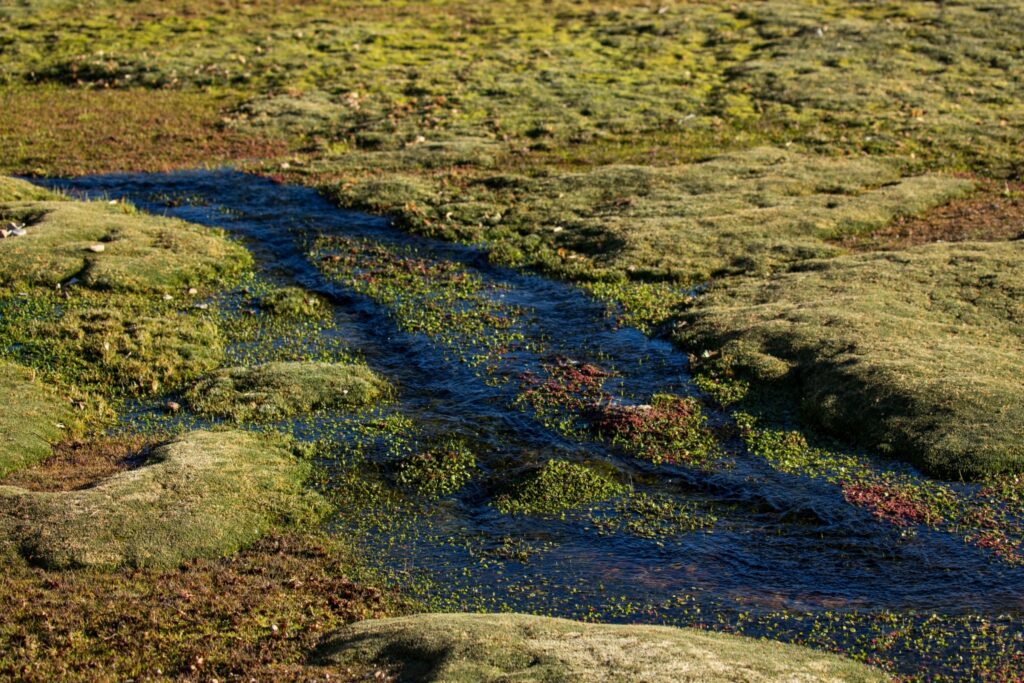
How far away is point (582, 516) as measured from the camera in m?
24.1

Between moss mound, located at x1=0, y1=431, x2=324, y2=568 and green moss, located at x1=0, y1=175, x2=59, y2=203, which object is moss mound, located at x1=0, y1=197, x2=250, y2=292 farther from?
moss mound, located at x1=0, y1=431, x2=324, y2=568

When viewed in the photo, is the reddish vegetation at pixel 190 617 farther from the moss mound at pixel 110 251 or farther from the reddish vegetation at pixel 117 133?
the reddish vegetation at pixel 117 133

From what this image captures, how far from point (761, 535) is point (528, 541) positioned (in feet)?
17.1

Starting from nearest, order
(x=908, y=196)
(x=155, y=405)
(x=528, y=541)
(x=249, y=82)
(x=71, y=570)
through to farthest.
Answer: (x=71, y=570) < (x=528, y=541) < (x=155, y=405) < (x=908, y=196) < (x=249, y=82)

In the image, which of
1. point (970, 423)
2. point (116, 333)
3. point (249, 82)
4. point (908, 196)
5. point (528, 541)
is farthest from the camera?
point (249, 82)

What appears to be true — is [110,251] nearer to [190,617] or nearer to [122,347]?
[122,347]

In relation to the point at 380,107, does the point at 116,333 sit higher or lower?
lower

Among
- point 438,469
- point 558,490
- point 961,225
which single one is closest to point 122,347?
point 438,469

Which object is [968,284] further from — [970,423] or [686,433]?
[686,433]

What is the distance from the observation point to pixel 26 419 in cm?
2744

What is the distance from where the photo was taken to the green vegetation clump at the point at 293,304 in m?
36.2

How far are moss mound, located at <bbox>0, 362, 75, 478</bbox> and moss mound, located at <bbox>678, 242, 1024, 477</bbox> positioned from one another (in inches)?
740

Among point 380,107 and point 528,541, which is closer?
point 528,541

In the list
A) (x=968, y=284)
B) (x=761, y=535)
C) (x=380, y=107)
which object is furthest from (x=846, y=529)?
(x=380, y=107)
